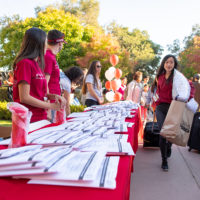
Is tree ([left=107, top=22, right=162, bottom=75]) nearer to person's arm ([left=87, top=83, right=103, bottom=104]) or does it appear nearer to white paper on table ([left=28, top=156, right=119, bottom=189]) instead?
person's arm ([left=87, top=83, right=103, bottom=104])

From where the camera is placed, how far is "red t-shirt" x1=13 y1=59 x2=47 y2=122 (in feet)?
4.75

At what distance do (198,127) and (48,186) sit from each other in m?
4.02

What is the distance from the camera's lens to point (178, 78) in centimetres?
290

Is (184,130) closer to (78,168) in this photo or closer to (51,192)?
(78,168)

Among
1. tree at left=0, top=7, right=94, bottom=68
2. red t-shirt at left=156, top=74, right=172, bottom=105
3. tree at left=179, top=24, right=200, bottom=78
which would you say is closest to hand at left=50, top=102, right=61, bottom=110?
red t-shirt at left=156, top=74, right=172, bottom=105

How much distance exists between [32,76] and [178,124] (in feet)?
5.85

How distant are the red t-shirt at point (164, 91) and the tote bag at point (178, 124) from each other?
24.0 inches

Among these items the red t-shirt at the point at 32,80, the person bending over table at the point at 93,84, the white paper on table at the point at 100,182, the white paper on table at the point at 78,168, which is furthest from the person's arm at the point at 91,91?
the white paper on table at the point at 100,182

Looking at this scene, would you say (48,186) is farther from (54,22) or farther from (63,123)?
(54,22)

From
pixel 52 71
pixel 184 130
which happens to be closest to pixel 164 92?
pixel 184 130

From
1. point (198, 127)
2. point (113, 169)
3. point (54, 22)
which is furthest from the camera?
point (54, 22)

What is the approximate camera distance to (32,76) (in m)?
1.52

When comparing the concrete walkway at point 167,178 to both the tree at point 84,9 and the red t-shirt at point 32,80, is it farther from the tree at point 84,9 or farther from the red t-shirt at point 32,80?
the tree at point 84,9

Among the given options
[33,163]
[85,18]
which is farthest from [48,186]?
[85,18]
